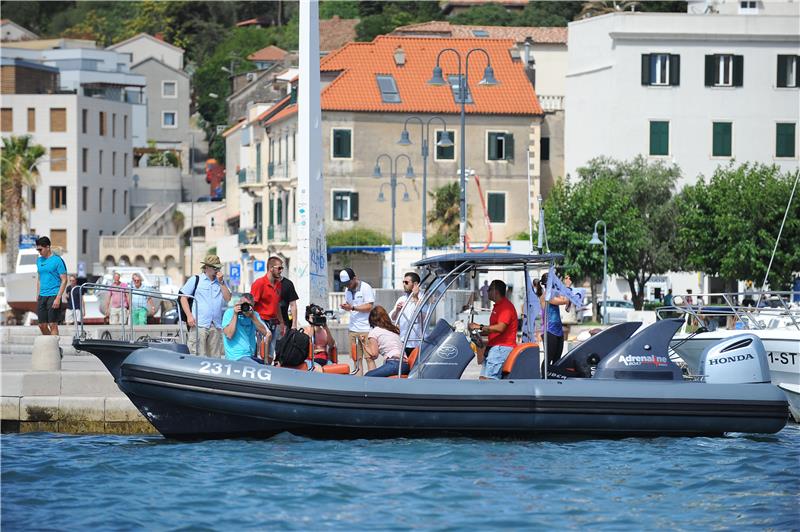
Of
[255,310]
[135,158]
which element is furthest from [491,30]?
[255,310]

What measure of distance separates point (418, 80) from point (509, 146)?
4380mm

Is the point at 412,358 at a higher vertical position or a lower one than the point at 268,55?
lower

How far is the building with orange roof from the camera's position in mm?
55562

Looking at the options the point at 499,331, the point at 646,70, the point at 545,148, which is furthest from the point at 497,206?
the point at 499,331

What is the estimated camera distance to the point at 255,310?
1741 centimetres

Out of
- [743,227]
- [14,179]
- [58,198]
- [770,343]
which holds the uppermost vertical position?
[14,179]

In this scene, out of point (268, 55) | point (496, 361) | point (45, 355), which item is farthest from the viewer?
point (268, 55)

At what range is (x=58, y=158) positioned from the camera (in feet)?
270

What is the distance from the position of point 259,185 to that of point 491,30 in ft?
63.2

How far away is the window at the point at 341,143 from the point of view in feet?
182

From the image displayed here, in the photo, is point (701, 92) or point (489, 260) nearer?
point (489, 260)

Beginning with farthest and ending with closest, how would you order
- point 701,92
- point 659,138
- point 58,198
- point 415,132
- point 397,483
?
point 58,198, point 415,132, point 659,138, point 701,92, point 397,483

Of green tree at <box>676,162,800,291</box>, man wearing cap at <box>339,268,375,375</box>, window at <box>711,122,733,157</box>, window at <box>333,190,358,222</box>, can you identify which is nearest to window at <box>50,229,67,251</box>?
window at <box>333,190,358,222</box>

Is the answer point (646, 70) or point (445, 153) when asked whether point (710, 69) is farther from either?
point (445, 153)
